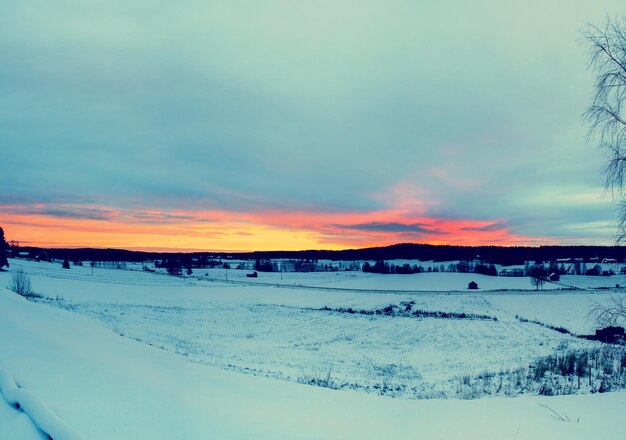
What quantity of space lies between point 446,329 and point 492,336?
423 cm

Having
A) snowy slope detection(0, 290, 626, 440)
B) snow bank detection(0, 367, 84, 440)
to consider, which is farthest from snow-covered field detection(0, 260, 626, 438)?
snow bank detection(0, 367, 84, 440)

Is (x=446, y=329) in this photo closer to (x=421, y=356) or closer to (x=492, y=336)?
(x=492, y=336)

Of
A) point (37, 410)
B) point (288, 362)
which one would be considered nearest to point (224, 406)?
point (37, 410)

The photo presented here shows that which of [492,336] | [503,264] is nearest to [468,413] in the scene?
[492,336]

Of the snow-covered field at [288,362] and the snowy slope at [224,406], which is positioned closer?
the snowy slope at [224,406]

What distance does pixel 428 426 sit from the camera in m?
6.22

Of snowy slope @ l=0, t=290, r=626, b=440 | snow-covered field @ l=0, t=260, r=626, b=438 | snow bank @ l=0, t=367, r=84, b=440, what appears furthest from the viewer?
snow-covered field @ l=0, t=260, r=626, b=438

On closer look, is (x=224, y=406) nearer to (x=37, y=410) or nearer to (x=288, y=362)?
(x=37, y=410)

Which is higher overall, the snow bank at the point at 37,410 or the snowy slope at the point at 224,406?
the snow bank at the point at 37,410

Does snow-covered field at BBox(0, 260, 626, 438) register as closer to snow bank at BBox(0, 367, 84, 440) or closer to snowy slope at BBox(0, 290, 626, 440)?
snowy slope at BBox(0, 290, 626, 440)

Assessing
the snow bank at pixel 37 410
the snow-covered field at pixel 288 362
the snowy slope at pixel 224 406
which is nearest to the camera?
the snow bank at pixel 37 410

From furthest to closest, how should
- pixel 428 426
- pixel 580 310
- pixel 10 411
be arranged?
pixel 580 310 → pixel 428 426 → pixel 10 411

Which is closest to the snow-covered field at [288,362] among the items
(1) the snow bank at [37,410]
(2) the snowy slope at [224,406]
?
(2) the snowy slope at [224,406]

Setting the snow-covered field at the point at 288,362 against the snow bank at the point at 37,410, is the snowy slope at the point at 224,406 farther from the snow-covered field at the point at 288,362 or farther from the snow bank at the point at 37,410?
the snow bank at the point at 37,410
